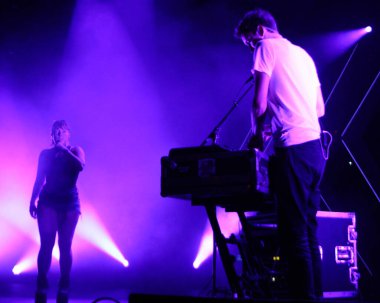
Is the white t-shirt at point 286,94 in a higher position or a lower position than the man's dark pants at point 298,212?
higher

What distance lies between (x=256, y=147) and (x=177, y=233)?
4.34 m

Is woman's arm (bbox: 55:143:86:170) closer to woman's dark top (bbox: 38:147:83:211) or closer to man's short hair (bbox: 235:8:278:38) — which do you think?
woman's dark top (bbox: 38:147:83:211)

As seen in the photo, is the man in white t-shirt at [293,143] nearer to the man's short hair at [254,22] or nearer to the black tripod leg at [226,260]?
the man's short hair at [254,22]

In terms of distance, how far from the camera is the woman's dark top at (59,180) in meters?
3.97

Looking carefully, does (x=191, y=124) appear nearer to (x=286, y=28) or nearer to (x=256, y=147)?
(x=286, y=28)

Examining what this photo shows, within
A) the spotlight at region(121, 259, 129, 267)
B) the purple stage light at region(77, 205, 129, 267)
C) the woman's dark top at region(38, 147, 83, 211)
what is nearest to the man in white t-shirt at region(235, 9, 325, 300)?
the woman's dark top at region(38, 147, 83, 211)

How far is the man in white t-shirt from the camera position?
2.18m

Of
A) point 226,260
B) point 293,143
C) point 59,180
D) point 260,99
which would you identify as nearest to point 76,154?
point 59,180

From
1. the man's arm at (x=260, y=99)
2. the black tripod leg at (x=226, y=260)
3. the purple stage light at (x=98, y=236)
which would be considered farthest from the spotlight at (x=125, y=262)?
the man's arm at (x=260, y=99)

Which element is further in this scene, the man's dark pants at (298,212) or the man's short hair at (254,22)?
the man's short hair at (254,22)

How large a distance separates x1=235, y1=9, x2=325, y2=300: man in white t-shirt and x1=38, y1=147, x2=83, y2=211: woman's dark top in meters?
Result: 2.11

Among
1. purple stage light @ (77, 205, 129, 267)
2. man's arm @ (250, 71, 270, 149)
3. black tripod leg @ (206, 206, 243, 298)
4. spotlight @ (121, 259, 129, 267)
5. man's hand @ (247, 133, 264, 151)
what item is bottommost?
black tripod leg @ (206, 206, 243, 298)

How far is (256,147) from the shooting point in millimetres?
2480

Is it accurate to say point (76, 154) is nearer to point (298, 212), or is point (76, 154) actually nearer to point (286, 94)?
point (286, 94)
